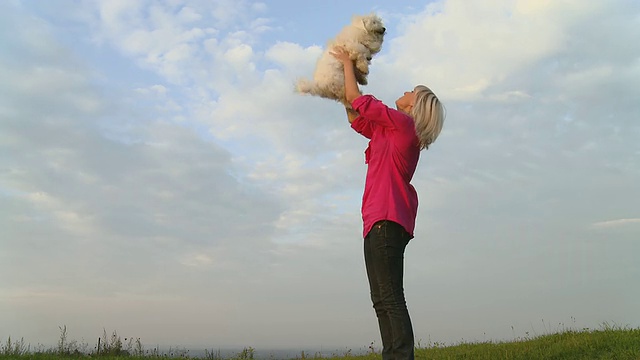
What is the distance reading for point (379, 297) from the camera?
3.87 metres

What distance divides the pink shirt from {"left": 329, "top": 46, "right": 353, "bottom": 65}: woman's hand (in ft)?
1.55

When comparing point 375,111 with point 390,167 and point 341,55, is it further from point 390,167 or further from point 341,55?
point 341,55

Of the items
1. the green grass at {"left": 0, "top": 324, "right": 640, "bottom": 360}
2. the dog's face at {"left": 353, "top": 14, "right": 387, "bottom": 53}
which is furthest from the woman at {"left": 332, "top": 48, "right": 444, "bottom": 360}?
Result: the green grass at {"left": 0, "top": 324, "right": 640, "bottom": 360}

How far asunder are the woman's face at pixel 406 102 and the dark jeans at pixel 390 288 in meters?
0.99

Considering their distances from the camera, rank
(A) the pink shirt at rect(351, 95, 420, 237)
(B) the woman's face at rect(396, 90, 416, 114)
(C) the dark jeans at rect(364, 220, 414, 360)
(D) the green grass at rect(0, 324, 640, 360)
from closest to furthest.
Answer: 1. (C) the dark jeans at rect(364, 220, 414, 360)
2. (A) the pink shirt at rect(351, 95, 420, 237)
3. (B) the woman's face at rect(396, 90, 416, 114)
4. (D) the green grass at rect(0, 324, 640, 360)

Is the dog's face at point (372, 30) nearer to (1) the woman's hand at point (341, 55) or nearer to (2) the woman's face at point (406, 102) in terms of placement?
(1) the woman's hand at point (341, 55)

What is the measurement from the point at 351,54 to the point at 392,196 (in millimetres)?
1263

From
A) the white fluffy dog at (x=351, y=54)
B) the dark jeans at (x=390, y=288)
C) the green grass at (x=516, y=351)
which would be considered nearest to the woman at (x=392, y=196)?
the dark jeans at (x=390, y=288)

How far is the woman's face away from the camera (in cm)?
423

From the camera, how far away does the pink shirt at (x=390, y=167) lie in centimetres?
391

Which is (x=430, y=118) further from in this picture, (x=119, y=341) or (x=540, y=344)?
(x=119, y=341)

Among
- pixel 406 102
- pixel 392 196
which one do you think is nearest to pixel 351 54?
pixel 406 102

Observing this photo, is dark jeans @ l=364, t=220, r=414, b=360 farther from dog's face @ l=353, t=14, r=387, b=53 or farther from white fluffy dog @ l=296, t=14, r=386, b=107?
dog's face @ l=353, t=14, r=387, b=53

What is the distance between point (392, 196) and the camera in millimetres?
3904
